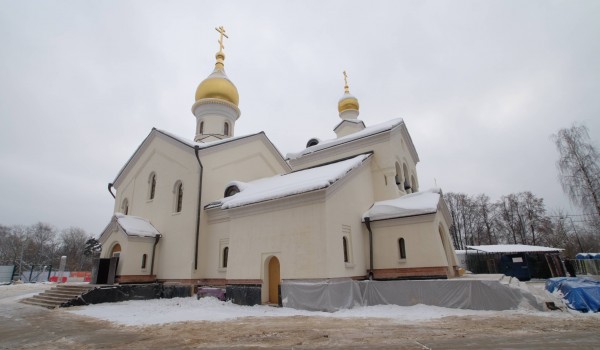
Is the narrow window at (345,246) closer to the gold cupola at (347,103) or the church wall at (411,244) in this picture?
the church wall at (411,244)

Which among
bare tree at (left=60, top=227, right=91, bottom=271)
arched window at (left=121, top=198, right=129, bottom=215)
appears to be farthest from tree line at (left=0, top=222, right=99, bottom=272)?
arched window at (left=121, top=198, right=129, bottom=215)

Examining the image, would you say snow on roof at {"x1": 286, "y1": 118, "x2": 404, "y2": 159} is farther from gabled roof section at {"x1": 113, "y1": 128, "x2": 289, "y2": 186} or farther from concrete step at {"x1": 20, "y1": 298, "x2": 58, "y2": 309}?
concrete step at {"x1": 20, "y1": 298, "x2": 58, "y2": 309}

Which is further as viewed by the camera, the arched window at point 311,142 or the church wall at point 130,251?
the arched window at point 311,142

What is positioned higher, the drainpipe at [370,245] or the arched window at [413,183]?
the arched window at [413,183]

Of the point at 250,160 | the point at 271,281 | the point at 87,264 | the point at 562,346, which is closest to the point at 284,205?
the point at 271,281

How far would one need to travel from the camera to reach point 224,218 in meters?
16.6

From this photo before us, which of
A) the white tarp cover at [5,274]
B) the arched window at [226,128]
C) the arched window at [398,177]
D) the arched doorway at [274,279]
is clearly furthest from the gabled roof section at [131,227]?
the white tarp cover at [5,274]

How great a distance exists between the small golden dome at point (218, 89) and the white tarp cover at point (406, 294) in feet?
50.8

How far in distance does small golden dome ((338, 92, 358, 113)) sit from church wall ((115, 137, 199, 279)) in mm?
13054

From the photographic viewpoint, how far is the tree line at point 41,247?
62731 mm

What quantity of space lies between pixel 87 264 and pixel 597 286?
8170 cm

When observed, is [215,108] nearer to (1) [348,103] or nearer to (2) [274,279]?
(1) [348,103]

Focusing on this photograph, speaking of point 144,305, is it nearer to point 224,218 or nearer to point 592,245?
point 224,218

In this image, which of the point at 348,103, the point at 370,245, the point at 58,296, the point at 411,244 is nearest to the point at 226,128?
the point at 348,103
